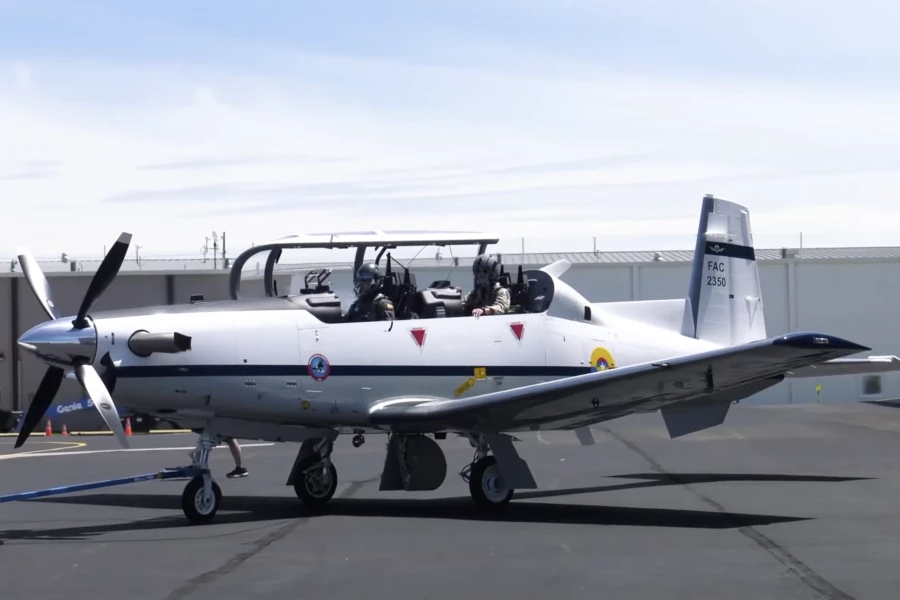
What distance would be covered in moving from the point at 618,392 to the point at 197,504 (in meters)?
4.53

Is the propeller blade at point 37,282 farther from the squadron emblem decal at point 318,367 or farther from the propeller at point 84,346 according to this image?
the squadron emblem decal at point 318,367

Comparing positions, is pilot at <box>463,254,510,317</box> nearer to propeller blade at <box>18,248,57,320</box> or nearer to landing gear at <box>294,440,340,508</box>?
landing gear at <box>294,440,340,508</box>

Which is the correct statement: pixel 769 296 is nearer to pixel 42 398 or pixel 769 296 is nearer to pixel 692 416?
pixel 692 416

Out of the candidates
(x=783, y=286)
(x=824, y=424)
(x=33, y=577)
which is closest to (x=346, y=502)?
(x=33, y=577)

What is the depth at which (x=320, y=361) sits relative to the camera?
12734mm

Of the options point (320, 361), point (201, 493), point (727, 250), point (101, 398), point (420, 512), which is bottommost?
point (420, 512)

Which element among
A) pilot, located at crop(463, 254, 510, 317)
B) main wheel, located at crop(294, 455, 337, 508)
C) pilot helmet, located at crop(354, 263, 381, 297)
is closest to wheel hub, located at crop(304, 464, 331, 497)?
main wheel, located at crop(294, 455, 337, 508)

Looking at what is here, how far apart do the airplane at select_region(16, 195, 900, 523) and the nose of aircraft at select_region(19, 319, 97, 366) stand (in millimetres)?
14

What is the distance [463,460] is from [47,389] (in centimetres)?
915

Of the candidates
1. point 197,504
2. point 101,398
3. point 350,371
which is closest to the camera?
point 101,398

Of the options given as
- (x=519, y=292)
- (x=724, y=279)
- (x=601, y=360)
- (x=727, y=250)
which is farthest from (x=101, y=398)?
(x=727, y=250)

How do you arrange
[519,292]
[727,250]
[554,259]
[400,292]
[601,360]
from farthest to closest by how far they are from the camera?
1. [554,259]
2. [727,250]
3. [601,360]
4. [519,292]
5. [400,292]

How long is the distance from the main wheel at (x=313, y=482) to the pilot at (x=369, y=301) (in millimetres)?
1895

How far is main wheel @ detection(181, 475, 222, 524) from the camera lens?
12.2m
